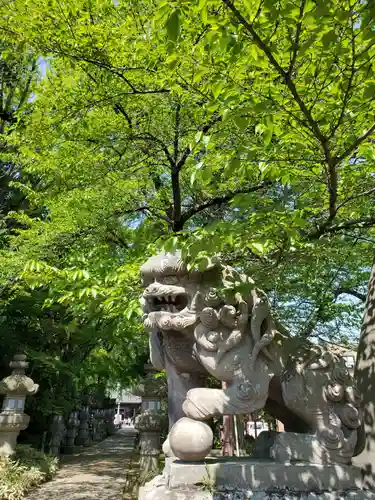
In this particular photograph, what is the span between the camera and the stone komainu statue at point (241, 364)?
3064 mm

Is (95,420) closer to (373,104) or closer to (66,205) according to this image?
(66,205)

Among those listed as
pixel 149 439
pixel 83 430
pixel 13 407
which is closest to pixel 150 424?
pixel 149 439

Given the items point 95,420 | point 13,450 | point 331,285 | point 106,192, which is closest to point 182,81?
point 106,192

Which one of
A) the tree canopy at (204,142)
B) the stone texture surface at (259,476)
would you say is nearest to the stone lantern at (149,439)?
the tree canopy at (204,142)

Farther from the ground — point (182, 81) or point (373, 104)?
point (182, 81)

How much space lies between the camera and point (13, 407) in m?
9.97

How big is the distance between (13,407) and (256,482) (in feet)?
29.3

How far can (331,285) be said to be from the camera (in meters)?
9.57

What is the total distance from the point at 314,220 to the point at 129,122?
4084 mm

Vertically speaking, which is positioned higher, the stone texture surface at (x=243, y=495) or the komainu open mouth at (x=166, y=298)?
the komainu open mouth at (x=166, y=298)

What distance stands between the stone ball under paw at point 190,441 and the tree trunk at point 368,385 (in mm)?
1293

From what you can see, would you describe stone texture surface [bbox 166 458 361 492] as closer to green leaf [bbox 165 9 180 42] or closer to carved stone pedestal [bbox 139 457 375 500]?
carved stone pedestal [bbox 139 457 375 500]

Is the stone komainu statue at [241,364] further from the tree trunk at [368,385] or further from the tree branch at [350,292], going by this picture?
the tree branch at [350,292]

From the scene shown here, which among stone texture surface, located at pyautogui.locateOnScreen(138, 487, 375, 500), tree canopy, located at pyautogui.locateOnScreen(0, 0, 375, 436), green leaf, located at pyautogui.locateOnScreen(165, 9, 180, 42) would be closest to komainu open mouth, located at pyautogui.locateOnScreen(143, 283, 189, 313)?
tree canopy, located at pyautogui.locateOnScreen(0, 0, 375, 436)
